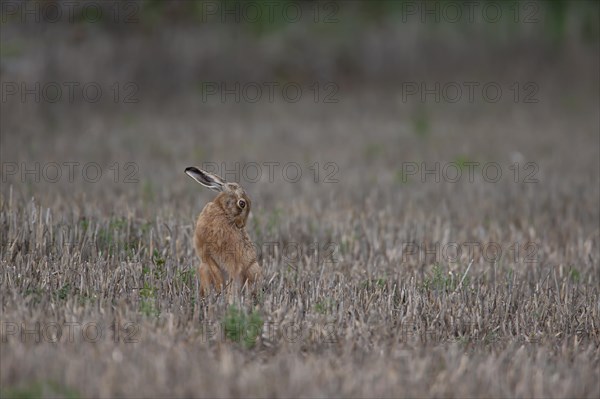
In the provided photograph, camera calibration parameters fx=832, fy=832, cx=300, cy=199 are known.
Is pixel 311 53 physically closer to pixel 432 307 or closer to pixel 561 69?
pixel 561 69

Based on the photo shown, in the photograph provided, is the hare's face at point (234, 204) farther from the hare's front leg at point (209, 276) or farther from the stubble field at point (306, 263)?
the stubble field at point (306, 263)

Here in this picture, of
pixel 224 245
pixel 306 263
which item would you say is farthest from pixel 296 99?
pixel 224 245

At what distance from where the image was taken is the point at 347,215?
9477mm

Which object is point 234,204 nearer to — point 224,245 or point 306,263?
point 224,245

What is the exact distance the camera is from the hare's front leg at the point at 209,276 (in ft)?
19.3

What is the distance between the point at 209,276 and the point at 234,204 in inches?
22.3

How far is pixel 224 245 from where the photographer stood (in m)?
5.98

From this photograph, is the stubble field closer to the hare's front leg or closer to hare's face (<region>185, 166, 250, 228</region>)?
the hare's front leg

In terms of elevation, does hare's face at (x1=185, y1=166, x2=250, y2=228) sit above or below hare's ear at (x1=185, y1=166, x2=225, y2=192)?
below

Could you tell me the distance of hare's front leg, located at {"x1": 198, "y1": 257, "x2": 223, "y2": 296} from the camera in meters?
5.89

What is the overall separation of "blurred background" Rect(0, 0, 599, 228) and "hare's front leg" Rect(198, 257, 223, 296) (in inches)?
106

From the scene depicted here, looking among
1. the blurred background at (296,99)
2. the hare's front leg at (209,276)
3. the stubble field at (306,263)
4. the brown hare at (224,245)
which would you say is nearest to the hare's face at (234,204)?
the brown hare at (224,245)

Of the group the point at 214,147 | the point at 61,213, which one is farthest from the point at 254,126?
the point at 61,213

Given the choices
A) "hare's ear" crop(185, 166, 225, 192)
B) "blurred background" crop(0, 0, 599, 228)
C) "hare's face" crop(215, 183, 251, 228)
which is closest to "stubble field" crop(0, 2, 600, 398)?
"blurred background" crop(0, 0, 599, 228)
